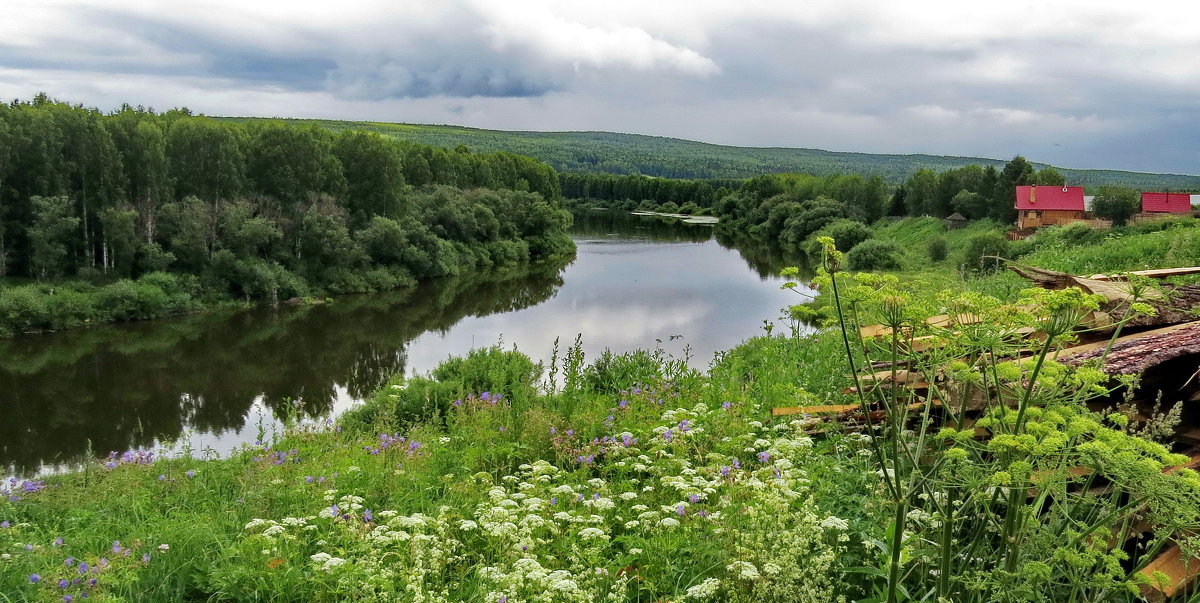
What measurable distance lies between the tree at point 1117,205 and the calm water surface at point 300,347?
17.7m

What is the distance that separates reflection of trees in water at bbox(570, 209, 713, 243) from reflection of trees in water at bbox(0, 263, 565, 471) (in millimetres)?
36626

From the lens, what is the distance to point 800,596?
2662 mm

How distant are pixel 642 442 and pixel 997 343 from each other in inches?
145

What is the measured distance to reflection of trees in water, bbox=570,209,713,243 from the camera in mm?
69125

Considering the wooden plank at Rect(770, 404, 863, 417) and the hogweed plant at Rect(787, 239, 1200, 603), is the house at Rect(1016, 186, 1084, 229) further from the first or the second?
the hogweed plant at Rect(787, 239, 1200, 603)

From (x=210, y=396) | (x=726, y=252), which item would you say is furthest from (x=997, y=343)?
(x=726, y=252)

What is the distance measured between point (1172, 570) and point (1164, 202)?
156 ft

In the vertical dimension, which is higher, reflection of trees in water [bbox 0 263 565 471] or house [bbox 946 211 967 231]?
house [bbox 946 211 967 231]

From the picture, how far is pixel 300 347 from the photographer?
25406mm

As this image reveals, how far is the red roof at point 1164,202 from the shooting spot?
130ft

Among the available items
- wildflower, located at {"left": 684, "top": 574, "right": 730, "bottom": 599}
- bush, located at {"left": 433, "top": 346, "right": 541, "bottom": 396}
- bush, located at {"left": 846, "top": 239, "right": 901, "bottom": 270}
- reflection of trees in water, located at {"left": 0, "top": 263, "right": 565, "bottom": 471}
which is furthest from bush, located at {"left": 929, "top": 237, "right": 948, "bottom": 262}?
wildflower, located at {"left": 684, "top": 574, "right": 730, "bottom": 599}

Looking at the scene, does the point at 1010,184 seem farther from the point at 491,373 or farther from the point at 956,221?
the point at 491,373

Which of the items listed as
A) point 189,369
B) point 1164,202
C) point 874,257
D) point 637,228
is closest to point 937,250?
point 874,257

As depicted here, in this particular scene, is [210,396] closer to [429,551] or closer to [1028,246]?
[429,551]
